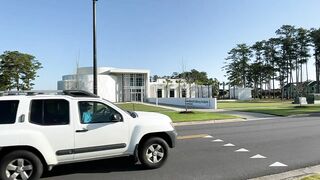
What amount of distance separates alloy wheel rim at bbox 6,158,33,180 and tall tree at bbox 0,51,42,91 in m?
66.2

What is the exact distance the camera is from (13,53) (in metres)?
70.8

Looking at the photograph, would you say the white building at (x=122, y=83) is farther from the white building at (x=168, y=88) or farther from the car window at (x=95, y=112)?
the car window at (x=95, y=112)

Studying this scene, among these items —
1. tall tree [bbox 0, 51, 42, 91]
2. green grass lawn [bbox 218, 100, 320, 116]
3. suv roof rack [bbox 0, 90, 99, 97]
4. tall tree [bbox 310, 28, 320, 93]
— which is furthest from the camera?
tall tree [bbox 310, 28, 320, 93]

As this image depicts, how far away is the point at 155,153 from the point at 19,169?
2902 mm

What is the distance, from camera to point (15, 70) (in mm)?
70688

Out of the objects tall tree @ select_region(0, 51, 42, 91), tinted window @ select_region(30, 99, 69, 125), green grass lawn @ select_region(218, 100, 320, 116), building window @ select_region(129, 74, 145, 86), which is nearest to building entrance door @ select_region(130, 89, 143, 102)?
building window @ select_region(129, 74, 145, 86)

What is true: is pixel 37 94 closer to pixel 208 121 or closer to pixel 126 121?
pixel 126 121

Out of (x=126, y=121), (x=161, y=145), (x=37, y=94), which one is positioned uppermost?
(x=37, y=94)

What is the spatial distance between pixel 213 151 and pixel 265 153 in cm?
145

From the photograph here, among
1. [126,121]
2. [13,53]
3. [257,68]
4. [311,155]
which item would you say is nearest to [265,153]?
[311,155]

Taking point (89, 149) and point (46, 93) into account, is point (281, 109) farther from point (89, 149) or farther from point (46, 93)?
point (46, 93)

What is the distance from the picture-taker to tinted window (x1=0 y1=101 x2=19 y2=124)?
711cm

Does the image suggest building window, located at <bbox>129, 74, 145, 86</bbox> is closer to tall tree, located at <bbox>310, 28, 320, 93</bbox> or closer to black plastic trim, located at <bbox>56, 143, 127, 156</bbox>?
tall tree, located at <bbox>310, 28, 320, 93</bbox>

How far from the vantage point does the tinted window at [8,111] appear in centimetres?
711
